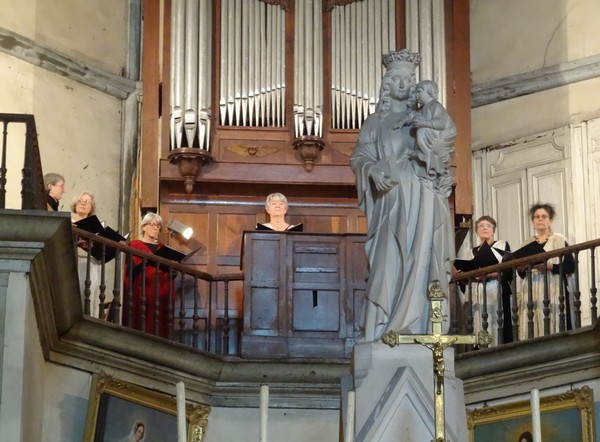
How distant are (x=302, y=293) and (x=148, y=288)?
111cm

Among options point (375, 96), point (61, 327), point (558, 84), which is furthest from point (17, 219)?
point (558, 84)

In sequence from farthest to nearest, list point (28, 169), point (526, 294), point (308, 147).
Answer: point (308, 147), point (526, 294), point (28, 169)

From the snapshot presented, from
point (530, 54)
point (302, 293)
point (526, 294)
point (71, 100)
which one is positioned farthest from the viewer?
point (530, 54)

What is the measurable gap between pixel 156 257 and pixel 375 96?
263 centimetres

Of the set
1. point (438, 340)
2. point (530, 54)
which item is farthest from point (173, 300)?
point (438, 340)

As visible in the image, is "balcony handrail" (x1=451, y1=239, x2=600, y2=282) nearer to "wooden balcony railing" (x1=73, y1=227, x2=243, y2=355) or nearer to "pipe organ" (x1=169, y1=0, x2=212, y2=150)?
"wooden balcony railing" (x1=73, y1=227, x2=243, y2=355)

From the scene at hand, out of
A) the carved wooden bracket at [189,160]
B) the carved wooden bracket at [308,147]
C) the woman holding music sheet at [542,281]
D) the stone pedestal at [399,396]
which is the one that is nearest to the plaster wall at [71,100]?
the carved wooden bracket at [189,160]

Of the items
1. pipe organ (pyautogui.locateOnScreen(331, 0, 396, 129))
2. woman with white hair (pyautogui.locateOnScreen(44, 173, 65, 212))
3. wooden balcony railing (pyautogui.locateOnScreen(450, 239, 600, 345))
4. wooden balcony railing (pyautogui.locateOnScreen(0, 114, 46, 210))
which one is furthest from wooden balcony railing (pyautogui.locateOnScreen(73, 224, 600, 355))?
pipe organ (pyautogui.locateOnScreen(331, 0, 396, 129))

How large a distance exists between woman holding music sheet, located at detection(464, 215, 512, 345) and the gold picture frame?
220cm

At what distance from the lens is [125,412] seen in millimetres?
10789

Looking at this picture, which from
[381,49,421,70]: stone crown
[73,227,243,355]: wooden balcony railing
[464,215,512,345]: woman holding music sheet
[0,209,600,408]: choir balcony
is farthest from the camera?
[464,215,512,345]: woman holding music sheet

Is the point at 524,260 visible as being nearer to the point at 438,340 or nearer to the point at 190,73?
the point at 190,73

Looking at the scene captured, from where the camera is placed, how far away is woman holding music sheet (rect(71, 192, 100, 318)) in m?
11.1

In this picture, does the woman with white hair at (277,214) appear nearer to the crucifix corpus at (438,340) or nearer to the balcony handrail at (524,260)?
the balcony handrail at (524,260)
